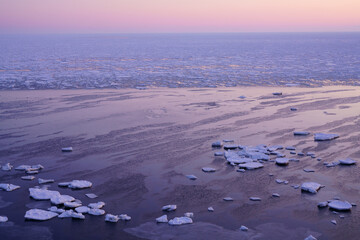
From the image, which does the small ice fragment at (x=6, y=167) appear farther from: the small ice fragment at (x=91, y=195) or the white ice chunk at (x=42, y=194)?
the small ice fragment at (x=91, y=195)

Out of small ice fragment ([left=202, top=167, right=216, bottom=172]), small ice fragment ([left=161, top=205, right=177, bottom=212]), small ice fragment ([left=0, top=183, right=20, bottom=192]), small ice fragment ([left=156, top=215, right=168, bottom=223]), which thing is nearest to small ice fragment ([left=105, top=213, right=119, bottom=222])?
small ice fragment ([left=156, top=215, right=168, bottom=223])

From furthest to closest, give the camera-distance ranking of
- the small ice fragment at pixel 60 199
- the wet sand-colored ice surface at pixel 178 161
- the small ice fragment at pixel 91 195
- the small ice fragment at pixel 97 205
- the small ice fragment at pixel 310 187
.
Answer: the small ice fragment at pixel 310 187 → the small ice fragment at pixel 91 195 → the small ice fragment at pixel 60 199 → the small ice fragment at pixel 97 205 → the wet sand-colored ice surface at pixel 178 161

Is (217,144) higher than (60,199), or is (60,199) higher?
(217,144)

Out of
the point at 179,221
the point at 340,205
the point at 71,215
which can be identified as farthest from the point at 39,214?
the point at 340,205

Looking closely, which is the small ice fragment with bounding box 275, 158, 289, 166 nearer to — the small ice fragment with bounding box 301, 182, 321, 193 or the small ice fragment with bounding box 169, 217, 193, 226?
the small ice fragment with bounding box 301, 182, 321, 193

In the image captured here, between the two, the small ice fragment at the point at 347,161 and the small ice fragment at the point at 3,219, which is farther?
the small ice fragment at the point at 347,161

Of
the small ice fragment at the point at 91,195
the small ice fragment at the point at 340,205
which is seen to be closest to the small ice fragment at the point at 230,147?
the small ice fragment at the point at 340,205

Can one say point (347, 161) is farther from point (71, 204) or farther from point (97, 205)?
point (71, 204)
